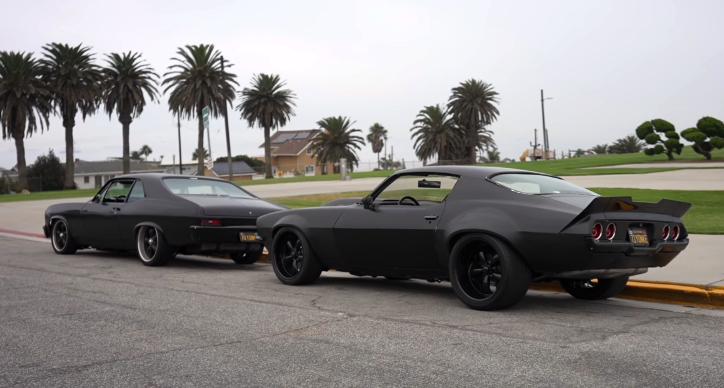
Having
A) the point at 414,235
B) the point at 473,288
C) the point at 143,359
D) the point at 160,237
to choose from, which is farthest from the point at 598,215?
the point at 160,237

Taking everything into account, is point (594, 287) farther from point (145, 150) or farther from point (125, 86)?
point (145, 150)

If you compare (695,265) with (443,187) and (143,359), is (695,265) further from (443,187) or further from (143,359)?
(143,359)

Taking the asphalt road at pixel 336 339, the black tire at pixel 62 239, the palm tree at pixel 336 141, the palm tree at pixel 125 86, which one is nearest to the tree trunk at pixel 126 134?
the palm tree at pixel 125 86

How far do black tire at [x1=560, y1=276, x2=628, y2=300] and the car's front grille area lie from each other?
4.66 meters

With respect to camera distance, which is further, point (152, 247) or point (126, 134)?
point (126, 134)

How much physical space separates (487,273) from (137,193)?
21.8 ft

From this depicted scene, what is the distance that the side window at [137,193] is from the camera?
11.4 m

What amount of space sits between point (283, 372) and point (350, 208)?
11.8 ft

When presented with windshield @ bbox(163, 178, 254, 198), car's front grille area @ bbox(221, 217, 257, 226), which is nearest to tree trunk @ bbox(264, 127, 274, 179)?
windshield @ bbox(163, 178, 254, 198)

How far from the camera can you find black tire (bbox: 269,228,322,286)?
27.9ft

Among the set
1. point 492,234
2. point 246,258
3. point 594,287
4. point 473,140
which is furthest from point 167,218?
point 473,140

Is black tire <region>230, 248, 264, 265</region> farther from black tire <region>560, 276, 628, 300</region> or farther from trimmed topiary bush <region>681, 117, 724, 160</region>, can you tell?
trimmed topiary bush <region>681, 117, 724, 160</region>

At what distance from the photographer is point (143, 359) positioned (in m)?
5.17

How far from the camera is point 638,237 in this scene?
20.9 ft
